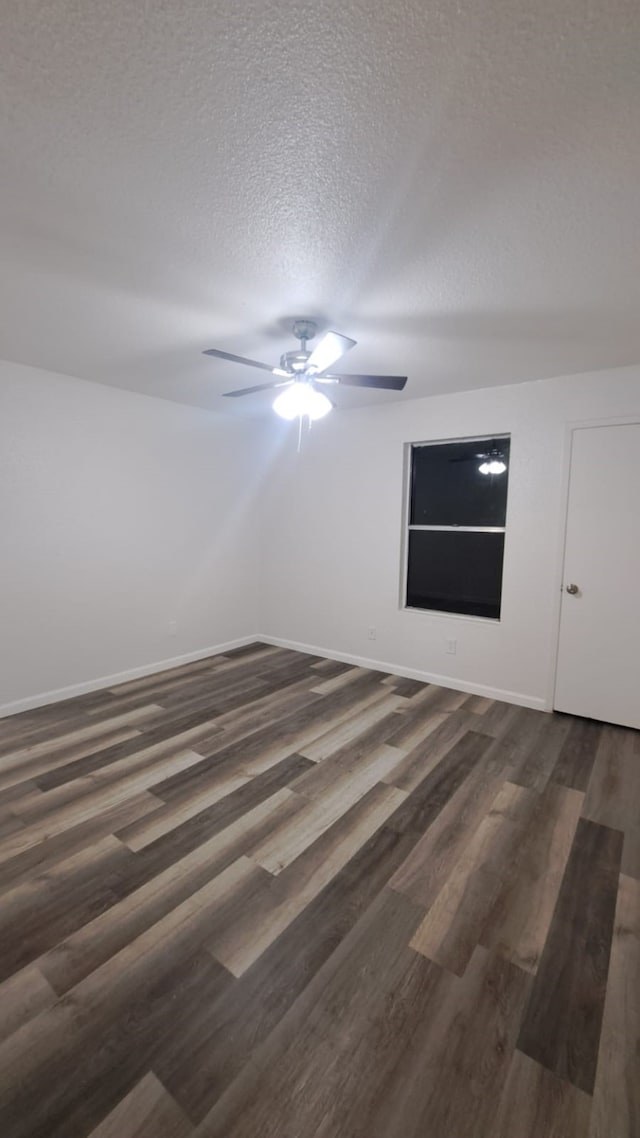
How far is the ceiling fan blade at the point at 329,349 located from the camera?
2.06 metres

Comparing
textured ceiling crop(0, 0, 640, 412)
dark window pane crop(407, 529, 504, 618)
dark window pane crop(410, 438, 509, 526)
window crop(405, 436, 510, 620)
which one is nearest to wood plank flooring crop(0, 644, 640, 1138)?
dark window pane crop(407, 529, 504, 618)

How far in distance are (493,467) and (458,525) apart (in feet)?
1.82

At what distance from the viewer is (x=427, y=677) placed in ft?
13.1

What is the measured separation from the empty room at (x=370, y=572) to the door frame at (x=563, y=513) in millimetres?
21

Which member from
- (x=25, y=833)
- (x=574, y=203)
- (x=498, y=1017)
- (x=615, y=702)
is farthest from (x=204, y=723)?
(x=574, y=203)

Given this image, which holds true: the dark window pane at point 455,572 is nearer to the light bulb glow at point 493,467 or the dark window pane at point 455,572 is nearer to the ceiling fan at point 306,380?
the light bulb glow at point 493,467

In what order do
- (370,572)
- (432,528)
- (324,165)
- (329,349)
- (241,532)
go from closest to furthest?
1. (324,165)
2. (329,349)
3. (432,528)
4. (370,572)
5. (241,532)

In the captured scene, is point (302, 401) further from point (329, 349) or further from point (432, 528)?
point (432, 528)

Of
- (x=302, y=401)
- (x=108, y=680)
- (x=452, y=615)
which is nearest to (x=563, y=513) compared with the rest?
(x=452, y=615)

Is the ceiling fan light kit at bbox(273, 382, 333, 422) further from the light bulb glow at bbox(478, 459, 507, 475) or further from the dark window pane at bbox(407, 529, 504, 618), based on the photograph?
the dark window pane at bbox(407, 529, 504, 618)

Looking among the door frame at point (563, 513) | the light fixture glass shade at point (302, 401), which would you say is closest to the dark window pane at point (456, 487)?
the door frame at point (563, 513)

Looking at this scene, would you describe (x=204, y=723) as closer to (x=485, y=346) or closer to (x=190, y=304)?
(x=190, y=304)

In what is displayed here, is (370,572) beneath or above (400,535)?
beneath

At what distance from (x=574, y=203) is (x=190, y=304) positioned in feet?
5.57
